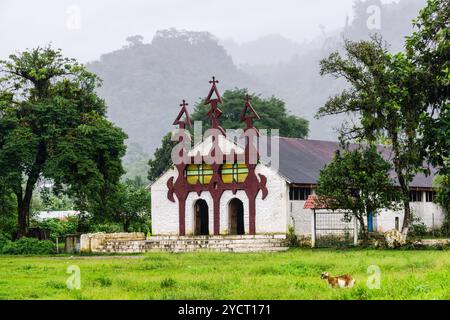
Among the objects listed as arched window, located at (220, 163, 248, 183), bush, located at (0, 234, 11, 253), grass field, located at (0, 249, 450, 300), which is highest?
arched window, located at (220, 163, 248, 183)

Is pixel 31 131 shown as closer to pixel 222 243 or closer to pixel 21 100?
pixel 21 100

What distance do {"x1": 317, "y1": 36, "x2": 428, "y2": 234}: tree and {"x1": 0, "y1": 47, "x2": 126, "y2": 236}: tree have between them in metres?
15.2

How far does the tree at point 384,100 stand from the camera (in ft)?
122

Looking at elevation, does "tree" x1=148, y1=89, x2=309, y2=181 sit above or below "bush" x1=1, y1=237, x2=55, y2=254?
above

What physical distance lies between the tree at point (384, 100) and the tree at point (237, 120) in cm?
4196

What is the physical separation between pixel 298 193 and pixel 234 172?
4373 mm

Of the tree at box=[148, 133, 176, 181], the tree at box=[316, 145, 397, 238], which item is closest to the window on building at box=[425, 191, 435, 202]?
the tree at box=[316, 145, 397, 238]

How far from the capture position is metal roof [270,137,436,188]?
Answer: 5006cm

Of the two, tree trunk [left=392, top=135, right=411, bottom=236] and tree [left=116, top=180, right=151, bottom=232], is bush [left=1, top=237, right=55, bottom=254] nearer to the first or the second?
tree [left=116, top=180, right=151, bottom=232]

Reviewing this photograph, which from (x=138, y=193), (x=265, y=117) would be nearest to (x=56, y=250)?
(x=138, y=193)

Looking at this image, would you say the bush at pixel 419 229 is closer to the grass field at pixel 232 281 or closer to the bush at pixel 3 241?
the grass field at pixel 232 281

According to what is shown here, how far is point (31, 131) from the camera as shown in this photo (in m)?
49.1

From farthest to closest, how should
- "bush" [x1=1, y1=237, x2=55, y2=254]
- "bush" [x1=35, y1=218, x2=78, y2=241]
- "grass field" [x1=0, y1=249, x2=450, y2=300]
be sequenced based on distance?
"bush" [x1=35, y1=218, x2=78, y2=241]
"bush" [x1=1, y1=237, x2=55, y2=254]
"grass field" [x1=0, y1=249, x2=450, y2=300]

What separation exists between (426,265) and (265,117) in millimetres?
62359
